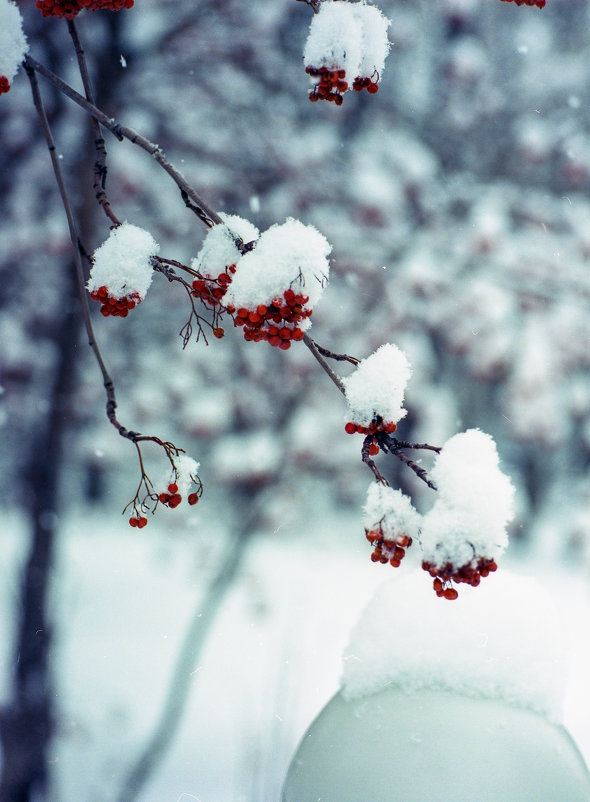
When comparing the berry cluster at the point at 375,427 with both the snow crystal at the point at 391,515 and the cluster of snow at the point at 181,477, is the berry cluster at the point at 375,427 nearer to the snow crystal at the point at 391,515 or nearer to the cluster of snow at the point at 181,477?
the snow crystal at the point at 391,515

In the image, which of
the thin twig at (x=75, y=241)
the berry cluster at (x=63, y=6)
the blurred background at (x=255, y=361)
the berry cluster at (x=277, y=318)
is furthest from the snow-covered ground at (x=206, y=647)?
the berry cluster at (x=63, y=6)

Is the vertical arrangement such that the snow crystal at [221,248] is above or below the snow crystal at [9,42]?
below

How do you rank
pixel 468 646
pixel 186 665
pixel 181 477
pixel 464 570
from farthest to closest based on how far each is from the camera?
pixel 186 665 < pixel 468 646 < pixel 181 477 < pixel 464 570

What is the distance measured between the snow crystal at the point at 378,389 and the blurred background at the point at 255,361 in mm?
1542

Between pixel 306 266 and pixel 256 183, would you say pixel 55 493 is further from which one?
pixel 306 266

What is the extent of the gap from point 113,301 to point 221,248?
0.13 m

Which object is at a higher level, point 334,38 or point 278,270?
point 334,38

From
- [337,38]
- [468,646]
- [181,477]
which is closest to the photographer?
[337,38]

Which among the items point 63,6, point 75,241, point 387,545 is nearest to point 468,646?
point 387,545

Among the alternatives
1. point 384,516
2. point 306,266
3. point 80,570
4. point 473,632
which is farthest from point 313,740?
point 80,570

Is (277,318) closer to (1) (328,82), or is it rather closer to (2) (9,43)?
(1) (328,82)

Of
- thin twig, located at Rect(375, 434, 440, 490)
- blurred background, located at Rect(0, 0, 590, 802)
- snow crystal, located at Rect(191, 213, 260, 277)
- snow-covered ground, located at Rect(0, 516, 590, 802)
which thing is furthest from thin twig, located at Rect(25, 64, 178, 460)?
snow-covered ground, located at Rect(0, 516, 590, 802)

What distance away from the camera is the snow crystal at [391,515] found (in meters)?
0.49

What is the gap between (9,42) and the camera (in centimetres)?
58
